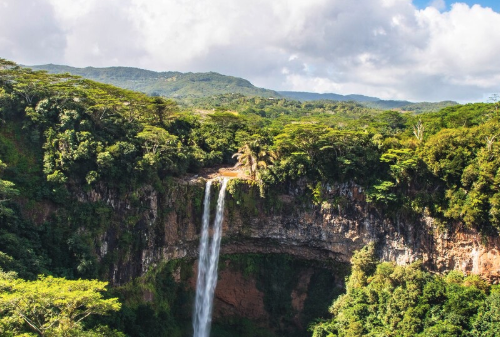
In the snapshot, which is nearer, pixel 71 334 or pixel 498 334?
pixel 71 334

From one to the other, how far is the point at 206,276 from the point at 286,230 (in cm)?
676

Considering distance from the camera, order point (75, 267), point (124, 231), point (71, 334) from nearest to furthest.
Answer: point (71, 334) → point (75, 267) → point (124, 231)

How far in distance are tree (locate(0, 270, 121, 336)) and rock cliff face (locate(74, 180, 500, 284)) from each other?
9.10 m

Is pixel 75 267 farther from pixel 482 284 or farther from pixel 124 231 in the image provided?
pixel 482 284

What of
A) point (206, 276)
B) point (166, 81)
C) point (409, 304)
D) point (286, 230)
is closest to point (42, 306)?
point (206, 276)

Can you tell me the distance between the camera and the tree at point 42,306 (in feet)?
43.7

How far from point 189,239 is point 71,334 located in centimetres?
1406

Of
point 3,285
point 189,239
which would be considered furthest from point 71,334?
point 189,239

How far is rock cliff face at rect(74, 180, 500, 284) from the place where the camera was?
2409 cm

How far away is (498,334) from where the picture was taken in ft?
64.2

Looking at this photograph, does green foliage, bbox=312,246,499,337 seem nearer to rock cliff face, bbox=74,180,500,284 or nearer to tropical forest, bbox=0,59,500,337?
tropical forest, bbox=0,59,500,337

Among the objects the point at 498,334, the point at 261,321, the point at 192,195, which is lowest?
the point at 261,321

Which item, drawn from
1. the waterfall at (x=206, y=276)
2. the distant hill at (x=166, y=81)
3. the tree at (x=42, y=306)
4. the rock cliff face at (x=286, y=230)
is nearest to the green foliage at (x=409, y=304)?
the rock cliff face at (x=286, y=230)

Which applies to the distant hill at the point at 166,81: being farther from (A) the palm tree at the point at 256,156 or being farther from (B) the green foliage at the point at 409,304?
Answer: (B) the green foliage at the point at 409,304
